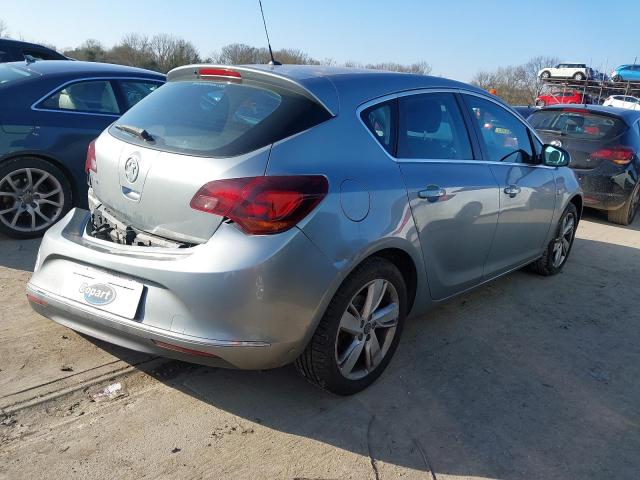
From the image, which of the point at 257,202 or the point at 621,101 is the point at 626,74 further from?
the point at 257,202

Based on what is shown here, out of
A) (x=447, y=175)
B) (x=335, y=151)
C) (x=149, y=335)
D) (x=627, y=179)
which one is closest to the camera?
(x=149, y=335)

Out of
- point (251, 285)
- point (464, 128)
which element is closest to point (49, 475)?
point (251, 285)

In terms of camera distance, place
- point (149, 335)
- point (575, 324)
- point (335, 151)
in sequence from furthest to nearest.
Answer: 1. point (575, 324)
2. point (335, 151)
3. point (149, 335)

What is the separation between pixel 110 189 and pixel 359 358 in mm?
1551

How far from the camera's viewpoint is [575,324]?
428cm

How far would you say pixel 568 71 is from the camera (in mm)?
31703

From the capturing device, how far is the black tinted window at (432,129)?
126 inches

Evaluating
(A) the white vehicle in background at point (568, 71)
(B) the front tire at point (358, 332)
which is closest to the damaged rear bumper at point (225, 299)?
(B) the front tire at point (358, 332)

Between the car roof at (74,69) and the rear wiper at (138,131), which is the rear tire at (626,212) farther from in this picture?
the rear wiper at (138,131)

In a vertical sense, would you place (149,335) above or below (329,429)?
above

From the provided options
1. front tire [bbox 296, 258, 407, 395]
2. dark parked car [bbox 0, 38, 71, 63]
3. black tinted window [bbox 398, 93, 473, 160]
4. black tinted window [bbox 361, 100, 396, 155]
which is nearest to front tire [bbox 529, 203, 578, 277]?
black tinted window [bbox 398, 93, 473, 160]

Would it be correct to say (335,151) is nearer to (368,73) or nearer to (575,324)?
(368,73)

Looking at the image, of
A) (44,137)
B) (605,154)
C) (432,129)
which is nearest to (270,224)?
(432,129)

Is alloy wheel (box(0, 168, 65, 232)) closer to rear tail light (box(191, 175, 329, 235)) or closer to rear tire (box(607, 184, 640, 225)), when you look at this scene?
rear tail light (box(191, 175, 329, 235))
